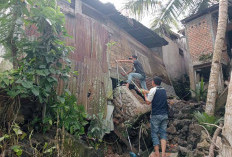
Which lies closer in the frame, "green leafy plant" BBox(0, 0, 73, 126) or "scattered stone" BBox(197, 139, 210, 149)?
"green leafy plant" BBox(0, 0, 73, 126)

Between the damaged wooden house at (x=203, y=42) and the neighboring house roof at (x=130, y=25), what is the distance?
166cm

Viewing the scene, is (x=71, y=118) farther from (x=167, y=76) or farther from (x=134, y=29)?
(x=167, y=76)

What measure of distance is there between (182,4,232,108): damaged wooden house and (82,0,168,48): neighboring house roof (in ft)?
5.44

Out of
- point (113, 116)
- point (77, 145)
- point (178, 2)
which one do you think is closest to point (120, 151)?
point (113, 116)

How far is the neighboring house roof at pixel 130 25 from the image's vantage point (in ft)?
24.0

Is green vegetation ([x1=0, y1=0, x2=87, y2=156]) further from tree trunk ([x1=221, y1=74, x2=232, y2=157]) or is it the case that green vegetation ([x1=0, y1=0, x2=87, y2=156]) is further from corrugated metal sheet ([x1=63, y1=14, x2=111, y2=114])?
tree trunk ([x1=221, y1=74, x2=232, y2=157])

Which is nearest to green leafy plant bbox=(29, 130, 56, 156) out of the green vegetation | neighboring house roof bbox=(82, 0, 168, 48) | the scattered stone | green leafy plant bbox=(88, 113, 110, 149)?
the green vegetation

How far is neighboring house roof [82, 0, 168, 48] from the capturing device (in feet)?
24.0

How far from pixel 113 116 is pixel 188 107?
2.97 m

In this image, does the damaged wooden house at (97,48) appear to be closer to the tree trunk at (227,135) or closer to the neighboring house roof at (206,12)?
the tree trunk at (227,135)

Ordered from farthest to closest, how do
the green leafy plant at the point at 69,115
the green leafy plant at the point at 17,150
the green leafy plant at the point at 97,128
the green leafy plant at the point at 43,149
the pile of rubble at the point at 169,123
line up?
the pile of rubble at the point at 169,123
the green leafy plant at the point at 97,128
the green leafy plant at the point at 69,115
the green leafy plant at the point at 43,149
the green leafy plant at the point at 17,150

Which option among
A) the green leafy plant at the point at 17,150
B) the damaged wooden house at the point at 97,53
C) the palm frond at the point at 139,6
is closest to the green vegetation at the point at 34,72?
the green leafy plant at the point at 17,150

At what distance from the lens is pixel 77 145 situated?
3.91 m

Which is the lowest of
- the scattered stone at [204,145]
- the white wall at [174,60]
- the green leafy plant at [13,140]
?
the scattered stone at [204,145]
